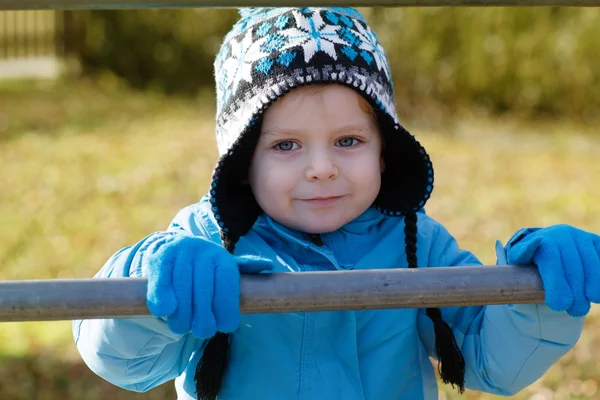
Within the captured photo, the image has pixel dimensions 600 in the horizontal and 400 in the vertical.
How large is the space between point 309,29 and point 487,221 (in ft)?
12.3

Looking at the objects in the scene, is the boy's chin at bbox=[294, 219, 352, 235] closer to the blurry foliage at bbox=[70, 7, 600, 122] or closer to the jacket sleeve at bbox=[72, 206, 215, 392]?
the jacket sleeve at bbox=[72, 206, 215, 392]

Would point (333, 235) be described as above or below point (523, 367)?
above

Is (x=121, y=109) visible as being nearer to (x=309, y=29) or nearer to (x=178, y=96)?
(x=178, y=96)

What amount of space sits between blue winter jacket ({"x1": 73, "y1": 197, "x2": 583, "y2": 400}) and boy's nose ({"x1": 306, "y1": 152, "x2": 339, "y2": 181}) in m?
0.17

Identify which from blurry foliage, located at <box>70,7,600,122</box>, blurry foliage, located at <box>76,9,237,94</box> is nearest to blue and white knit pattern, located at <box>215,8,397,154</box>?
blurry foliage, located at <box>70,7,600,122</box>

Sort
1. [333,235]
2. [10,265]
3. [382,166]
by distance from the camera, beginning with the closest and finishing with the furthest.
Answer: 1. [333,235]
2. [382,166]
3. [10,265]

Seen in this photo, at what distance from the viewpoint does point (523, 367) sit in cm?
176

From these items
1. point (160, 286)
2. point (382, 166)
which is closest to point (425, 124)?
point (382, 166)

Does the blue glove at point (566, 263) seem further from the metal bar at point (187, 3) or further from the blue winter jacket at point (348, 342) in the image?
the metal bar at point (187, 3)

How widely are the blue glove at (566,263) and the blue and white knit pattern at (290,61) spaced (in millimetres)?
495

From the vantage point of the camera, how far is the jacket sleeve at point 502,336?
1.67 metres

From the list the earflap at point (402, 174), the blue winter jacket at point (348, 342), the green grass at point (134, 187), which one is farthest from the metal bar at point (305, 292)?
the green grass at point (134, 187)

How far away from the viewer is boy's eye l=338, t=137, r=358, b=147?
71.0 inches

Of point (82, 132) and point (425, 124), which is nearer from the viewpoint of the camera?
point (82, 132)
